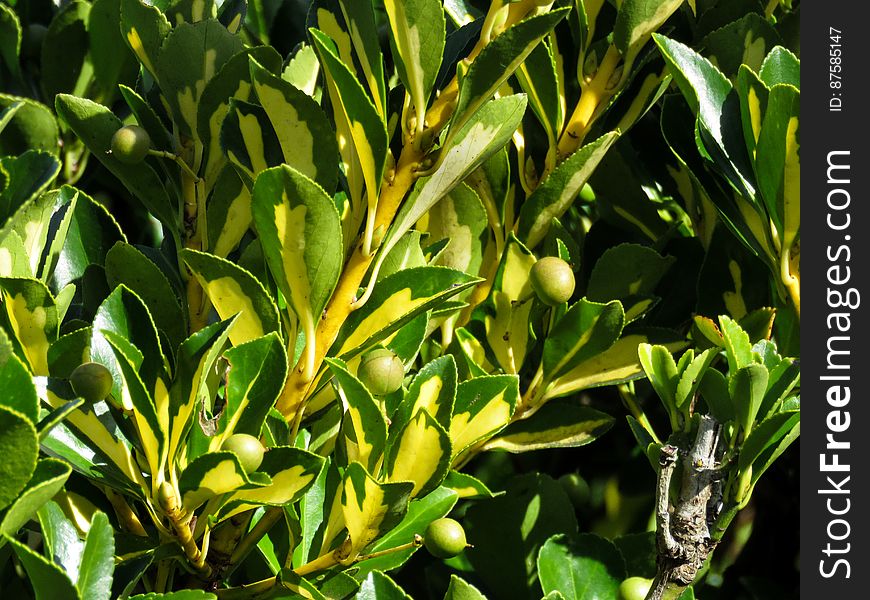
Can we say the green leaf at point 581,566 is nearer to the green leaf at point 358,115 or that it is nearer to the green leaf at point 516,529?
the green leaf at point 516,529

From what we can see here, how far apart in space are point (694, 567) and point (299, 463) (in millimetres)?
365

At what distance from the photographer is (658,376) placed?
3.23ft

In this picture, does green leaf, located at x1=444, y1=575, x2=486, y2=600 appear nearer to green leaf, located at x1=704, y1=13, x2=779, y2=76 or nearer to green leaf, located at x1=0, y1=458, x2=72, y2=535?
green leaf, located at x1=0, y1=458, x2=72, y2=535

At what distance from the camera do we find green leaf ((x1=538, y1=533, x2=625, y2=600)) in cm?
115

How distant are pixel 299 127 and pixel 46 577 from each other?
418mm

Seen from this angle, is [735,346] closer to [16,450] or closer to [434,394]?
[434,394]

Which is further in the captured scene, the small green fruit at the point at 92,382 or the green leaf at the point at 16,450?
the small green fruit at the point at 92,382

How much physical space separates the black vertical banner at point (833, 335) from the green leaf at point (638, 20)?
18cm

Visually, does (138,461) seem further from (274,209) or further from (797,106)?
(797,106)

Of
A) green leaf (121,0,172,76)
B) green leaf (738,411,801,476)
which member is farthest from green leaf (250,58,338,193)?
green leaf (738,411,801,476)

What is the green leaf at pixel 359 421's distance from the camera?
83 cm

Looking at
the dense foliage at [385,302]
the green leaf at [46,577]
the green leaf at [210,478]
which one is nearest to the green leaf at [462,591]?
the dense foliage at [385,302]

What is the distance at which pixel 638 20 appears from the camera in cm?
105

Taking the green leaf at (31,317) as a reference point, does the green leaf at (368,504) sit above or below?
below
